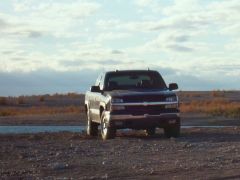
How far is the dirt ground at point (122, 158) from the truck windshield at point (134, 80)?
1.46 m

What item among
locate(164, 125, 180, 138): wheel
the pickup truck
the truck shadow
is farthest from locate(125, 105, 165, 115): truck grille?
the truck shadow

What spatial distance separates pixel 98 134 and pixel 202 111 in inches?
819

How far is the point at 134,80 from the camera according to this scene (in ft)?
77.3

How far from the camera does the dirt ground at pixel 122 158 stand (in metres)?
14.0

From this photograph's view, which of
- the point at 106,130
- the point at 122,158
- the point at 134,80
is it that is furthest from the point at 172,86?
the point at 122,158

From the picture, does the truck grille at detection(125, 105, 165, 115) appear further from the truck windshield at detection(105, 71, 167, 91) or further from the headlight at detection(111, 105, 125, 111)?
the truck windshield at detection(105, 71, 167, 91)

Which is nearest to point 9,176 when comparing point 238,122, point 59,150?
A: point 59,150

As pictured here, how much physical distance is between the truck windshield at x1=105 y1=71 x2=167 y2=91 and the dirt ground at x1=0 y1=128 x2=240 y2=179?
146cm

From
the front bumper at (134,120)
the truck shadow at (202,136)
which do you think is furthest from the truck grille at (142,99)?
the truck shadow at (202,136)

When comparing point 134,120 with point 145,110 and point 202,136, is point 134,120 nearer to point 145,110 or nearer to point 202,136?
point 145,110

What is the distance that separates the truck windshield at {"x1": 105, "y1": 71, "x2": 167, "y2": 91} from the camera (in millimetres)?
23172

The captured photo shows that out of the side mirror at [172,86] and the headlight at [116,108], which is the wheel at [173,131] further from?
the headlight at [116,108]

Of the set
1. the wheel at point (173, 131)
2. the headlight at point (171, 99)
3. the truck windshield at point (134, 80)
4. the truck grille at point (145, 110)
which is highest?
the truck windshield at point (134, 80)

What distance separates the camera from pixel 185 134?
24.1 meters
